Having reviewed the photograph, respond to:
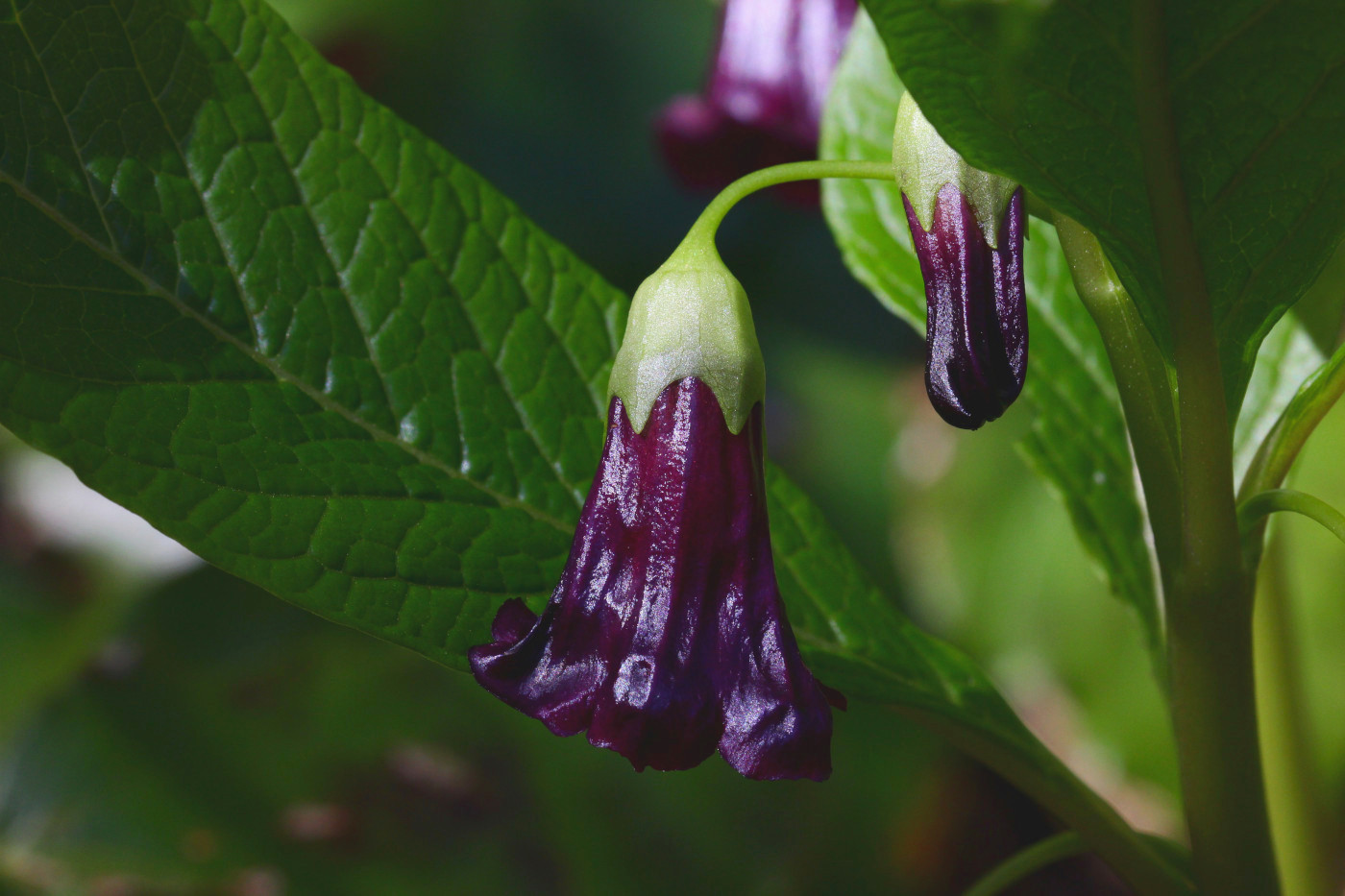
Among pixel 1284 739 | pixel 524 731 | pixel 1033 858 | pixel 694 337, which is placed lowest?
pixel 524 731

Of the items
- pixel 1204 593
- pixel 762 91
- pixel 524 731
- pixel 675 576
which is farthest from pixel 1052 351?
pixel 524 731

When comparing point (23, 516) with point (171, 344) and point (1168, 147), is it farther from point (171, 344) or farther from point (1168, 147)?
point (1168, 147)

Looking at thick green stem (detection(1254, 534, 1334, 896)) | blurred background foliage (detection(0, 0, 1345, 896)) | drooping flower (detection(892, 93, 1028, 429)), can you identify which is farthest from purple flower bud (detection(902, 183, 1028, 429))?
blurred background foliage (detection(0, 0, 1345, 896))

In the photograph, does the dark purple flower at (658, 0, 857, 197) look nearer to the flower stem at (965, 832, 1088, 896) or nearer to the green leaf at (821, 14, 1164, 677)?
the green leaf at (821, 14, 1164, 677)

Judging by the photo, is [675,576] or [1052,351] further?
[1052,351]

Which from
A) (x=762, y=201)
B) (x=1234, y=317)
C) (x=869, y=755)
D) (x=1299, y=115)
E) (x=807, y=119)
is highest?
(x=1299, y=115)

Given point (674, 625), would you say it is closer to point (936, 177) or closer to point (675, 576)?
point (675, 576)

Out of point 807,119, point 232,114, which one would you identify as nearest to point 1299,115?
point 232,114
